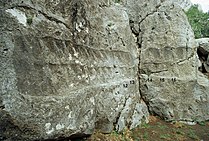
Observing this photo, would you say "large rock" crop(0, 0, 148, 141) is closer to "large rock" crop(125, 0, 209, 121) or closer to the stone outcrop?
"large rock" crop(125, 0, 209, 121)

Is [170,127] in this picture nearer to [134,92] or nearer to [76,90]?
[134,92]

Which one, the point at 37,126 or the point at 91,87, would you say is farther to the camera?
the point at 91,87

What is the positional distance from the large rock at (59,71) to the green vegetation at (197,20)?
2048 cm

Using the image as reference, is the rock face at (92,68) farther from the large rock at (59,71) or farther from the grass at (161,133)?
the grass at (161,133)

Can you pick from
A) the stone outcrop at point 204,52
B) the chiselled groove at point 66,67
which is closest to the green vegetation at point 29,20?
the chiselled groove at point 66,67

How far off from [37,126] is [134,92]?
5034 mm

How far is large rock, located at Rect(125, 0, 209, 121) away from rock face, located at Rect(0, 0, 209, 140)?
5cm

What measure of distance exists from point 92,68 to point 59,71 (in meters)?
1.43

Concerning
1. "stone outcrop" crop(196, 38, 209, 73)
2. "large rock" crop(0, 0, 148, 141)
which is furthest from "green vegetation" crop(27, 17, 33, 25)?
"stone outcrop" crop(196, 38, 209, 73)

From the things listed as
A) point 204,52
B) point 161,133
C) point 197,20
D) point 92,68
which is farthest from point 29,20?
point 197,20

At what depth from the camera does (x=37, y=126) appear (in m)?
5.07

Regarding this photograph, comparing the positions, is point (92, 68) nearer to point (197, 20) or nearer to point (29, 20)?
point (29, 20)

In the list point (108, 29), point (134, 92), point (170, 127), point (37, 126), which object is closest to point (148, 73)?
point (134, 92)

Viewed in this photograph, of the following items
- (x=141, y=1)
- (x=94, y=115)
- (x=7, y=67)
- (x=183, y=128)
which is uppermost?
(x=141, y=1)
